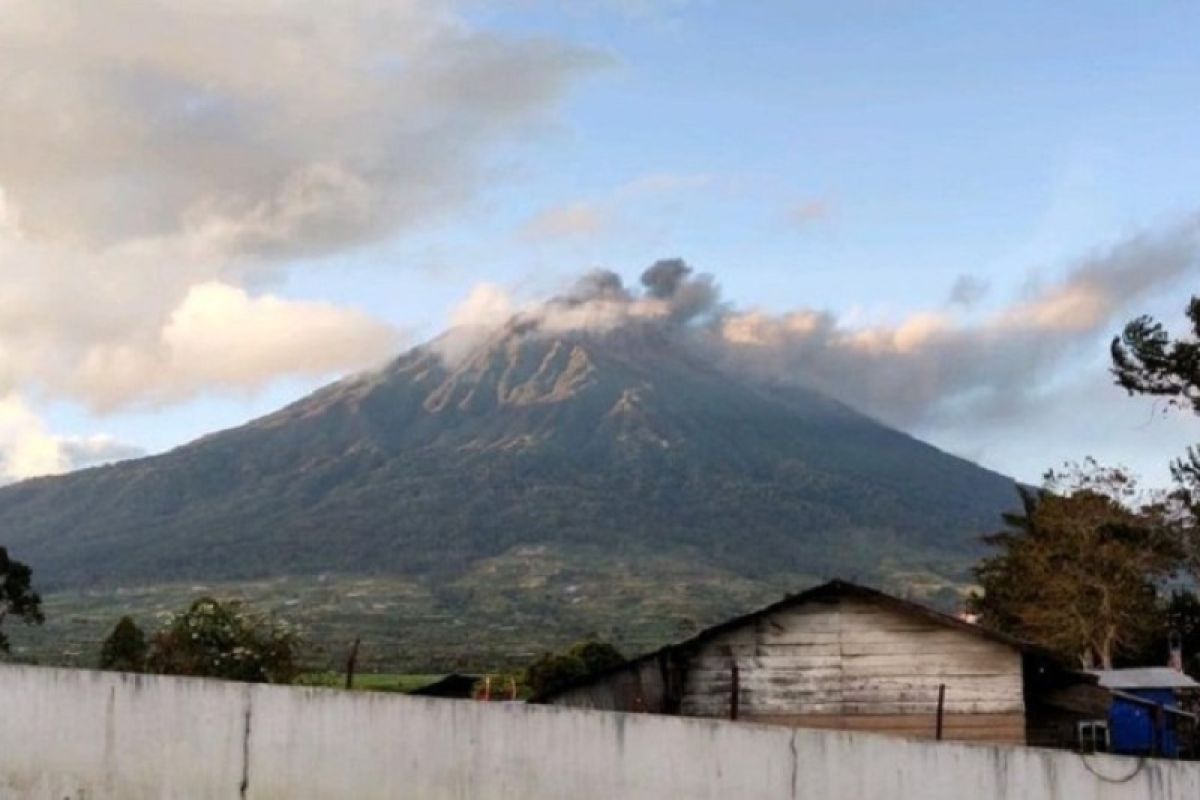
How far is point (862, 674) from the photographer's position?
20.7 m

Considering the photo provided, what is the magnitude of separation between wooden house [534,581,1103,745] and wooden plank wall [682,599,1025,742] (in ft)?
0.05

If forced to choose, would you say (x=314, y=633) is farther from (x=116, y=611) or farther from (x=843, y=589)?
(x=843, y=589)

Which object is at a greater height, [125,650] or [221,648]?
[221,648]

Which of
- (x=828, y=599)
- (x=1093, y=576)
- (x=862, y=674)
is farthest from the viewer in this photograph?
(x=1093, y=576)

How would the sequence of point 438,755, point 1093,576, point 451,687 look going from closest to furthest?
1. point 438,755
2. point 451,687
3. point 1093,576

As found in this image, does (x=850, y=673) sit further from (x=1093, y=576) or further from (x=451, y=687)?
(x=1093, y=576)

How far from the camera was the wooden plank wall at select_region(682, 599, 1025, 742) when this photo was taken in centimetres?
2030

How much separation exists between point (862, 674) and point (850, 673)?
0.19 meters

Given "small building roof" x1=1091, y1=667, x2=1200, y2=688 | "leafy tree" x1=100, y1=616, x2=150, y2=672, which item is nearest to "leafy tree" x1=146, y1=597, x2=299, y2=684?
"leafy tree" x1=100, y1=616, x2=150, y2=672

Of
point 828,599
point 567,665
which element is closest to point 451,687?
point 828,599

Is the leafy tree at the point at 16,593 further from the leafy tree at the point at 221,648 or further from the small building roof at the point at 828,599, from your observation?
the small building roof at the point at 828,599

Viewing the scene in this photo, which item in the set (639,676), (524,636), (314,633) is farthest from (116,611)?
(639,676)

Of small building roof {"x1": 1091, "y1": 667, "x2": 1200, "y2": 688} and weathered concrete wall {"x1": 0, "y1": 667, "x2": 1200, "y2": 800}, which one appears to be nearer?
weathered concrete wall {"x1": 0, "y1": 667, "x2": 1200, "y2": 800}

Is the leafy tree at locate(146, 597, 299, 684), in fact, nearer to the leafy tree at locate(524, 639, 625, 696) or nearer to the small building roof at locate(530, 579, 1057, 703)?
the leafy tree at locate(524, 639, 625, 696)
